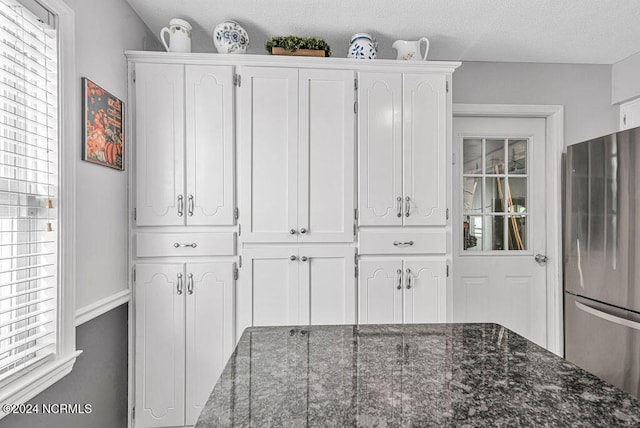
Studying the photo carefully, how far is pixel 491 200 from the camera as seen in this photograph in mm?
2777

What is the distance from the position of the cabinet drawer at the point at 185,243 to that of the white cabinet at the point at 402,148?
2.58 feet

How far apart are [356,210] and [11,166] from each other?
154 cm

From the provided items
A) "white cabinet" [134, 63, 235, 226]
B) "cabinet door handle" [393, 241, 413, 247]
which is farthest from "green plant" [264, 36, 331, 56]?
"cabinet door handle" [393, 241, 413, 247]

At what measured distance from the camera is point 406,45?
2.20 m

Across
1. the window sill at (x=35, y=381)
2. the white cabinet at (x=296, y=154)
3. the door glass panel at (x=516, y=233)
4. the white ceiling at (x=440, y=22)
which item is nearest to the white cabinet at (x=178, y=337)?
the white cabinet at (x=296, y=154)

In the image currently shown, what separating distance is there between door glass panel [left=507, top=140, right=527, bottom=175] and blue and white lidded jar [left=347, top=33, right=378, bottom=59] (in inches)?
54.6

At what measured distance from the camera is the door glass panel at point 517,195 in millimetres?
2781

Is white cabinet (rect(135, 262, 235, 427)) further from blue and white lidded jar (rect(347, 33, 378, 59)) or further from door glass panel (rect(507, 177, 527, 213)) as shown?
door glass panel (rect(507, 177, 527, 213))

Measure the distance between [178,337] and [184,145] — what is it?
1072mm

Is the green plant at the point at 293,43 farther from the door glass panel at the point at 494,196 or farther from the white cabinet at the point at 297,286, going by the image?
the door glass panel at the point at 494,196

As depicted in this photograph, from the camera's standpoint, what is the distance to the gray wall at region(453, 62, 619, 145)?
271 cm

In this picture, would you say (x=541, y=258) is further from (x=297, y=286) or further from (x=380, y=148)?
(x=297, y=286)

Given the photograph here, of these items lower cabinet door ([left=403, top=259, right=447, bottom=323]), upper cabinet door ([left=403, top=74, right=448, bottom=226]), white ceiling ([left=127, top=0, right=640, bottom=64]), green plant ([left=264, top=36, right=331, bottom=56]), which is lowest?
lower cabinet door ([left=403, top=259, right=447, bottom=323])

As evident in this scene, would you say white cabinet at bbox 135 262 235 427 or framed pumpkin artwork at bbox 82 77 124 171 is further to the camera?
white cabinet at bbox 135 262 235 427
